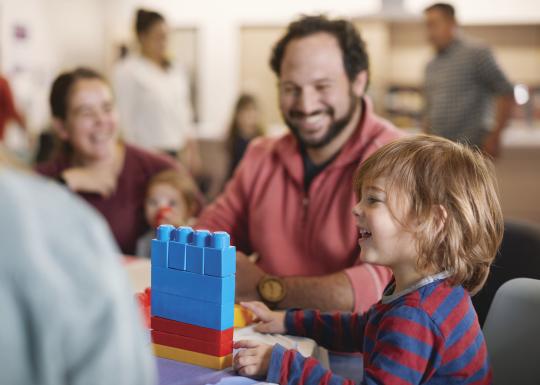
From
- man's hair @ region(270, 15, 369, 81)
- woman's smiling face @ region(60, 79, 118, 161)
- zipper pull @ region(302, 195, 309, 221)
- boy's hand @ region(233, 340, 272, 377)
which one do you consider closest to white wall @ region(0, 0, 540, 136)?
woman's smiling face @ region(60, 79, 118, 161)

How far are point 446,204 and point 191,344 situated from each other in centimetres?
48

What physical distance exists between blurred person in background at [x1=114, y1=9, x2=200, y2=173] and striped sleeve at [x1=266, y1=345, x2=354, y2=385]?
327cm

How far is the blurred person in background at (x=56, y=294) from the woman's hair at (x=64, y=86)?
2.09 metres

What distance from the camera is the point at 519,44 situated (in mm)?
5676

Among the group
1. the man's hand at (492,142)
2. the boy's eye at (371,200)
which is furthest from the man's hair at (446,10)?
the boy's eye at (371,200)

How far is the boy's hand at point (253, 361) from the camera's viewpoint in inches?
41.4

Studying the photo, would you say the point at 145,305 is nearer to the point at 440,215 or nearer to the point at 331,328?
→ the point at 331,328

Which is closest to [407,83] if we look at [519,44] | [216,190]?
[519,44]

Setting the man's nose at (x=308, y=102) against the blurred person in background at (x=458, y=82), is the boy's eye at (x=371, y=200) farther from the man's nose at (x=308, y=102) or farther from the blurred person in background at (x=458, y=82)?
the blurred person in background at (x=458, y=82)

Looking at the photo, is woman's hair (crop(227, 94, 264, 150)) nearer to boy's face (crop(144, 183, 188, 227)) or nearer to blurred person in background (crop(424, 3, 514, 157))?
blurred person in background (crop(424, 3, 514, 157))

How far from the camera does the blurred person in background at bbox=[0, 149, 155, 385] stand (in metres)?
0.45

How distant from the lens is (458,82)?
3975 millimetres

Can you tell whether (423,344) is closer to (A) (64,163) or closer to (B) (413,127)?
(A) (64,163)

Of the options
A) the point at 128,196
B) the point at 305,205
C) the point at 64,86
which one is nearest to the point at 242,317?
the point at 305,205
